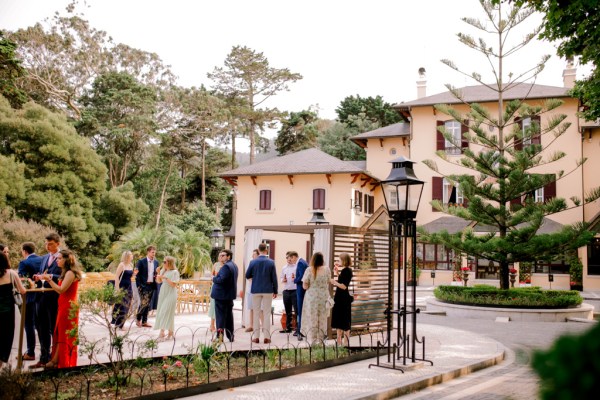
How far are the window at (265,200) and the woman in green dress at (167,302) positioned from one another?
64.0 feet

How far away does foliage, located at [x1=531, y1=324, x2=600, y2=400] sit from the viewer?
3.12 feet

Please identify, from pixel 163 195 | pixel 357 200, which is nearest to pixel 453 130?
pixel 357 200

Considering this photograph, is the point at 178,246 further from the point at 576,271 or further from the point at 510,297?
the point at 576,271

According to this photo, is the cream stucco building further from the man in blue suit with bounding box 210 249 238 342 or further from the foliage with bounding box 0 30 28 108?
the man in blue suit with bounding box 210 249 238 342

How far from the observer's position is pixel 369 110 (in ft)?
146

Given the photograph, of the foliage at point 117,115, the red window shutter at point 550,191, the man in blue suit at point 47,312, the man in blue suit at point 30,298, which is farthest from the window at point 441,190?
the man in blue suit at point 47,312

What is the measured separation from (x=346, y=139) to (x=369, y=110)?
3519mm

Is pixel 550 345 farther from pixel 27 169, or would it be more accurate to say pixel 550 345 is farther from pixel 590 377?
pixel 27 169

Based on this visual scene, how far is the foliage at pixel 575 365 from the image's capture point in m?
0.95

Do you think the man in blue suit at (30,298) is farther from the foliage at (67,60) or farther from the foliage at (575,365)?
the foliage at (67,60)

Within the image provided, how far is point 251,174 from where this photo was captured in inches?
1169

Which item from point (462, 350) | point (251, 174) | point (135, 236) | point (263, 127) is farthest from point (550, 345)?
point (263, 127)

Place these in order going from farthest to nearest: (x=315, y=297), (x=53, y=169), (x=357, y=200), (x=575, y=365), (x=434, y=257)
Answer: (x=434, y=257), (x=357, y=200), (x=53, y=169), (x=315, y=297), (x=575, y=365)

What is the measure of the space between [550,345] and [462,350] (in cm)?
886
